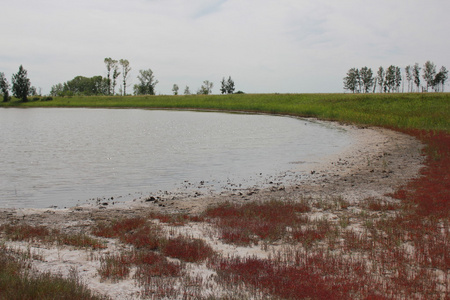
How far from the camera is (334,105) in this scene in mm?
75938

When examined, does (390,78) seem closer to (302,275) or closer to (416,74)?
(416,74)

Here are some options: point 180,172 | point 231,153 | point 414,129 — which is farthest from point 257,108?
point 180,172

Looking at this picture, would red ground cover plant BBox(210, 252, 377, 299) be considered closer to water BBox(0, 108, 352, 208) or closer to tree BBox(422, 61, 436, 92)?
water BBox(0, 108, 352, 208)

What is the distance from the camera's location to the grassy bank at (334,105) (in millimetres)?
45422

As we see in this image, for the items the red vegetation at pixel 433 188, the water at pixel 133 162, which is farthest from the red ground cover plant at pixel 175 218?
the red vegetation at pixel 433 188

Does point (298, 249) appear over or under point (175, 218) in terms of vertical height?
over

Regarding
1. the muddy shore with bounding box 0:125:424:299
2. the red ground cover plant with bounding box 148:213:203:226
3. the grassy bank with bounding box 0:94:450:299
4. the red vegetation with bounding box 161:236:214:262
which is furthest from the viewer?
the red ground cover plant with bounding box 148:213:203:226

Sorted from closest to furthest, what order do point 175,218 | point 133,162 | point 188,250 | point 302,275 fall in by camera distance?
point 302,275 < point 188,250 < point 175,218 < point 133,162

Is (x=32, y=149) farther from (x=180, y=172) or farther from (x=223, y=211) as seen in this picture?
(x=223, y=211)

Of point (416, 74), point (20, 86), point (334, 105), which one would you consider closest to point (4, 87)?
point (20, 86)

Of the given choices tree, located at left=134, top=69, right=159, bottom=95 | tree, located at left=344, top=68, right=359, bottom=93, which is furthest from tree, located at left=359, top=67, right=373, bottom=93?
tree, located at left=134, top=69, right=159, bottom=95

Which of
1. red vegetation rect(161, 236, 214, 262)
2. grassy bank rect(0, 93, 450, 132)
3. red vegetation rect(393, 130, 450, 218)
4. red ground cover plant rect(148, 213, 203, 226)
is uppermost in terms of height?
grassy bank rect(0, 93, 450, 132)

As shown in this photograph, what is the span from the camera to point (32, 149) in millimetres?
28031

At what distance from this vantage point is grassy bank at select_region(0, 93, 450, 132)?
45.4 meters
